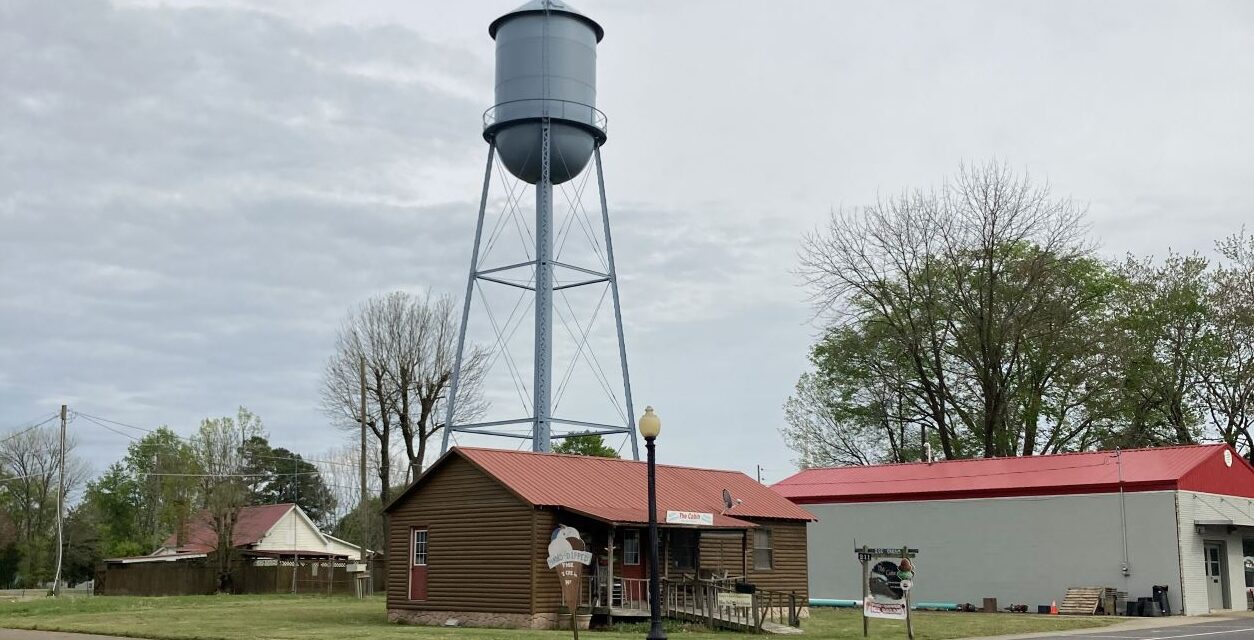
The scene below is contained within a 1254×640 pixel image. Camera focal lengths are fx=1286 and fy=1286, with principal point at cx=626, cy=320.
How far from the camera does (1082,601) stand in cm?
3794

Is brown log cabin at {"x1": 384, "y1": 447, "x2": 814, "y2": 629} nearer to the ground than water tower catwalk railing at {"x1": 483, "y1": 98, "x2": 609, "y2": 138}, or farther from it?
nearer to the ground

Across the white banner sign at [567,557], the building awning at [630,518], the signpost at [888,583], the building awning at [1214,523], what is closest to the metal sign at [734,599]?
the building awning at [630,518]

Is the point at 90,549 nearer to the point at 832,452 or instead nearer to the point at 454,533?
the point at 832,452

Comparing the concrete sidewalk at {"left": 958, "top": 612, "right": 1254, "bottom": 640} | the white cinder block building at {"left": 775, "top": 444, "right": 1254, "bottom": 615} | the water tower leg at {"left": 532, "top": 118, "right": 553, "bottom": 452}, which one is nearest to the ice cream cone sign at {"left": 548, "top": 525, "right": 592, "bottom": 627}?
the concrete sidewalk at {"left": 958, "top": 612, "right": 1254, "bottom": 640}

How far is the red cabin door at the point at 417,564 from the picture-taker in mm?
32625

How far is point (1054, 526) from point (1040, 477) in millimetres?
1768

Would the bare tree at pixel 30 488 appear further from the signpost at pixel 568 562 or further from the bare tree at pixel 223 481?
the signpost at pixel 568 562

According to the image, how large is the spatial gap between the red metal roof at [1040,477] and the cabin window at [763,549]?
8875mm

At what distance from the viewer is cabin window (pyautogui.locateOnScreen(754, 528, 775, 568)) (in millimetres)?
35781

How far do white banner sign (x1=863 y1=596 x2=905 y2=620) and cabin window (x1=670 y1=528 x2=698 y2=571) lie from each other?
249 inches

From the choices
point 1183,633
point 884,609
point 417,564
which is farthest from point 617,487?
point 1183,633

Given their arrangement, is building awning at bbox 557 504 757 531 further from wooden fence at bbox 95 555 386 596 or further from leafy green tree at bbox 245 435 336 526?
leafy green tree at bbox 245 435 336 526

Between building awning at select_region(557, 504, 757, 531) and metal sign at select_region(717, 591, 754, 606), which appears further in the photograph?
building awning at select_region(557, 504, 757, 531)

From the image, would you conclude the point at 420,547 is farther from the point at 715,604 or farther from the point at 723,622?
the point at 723,622
